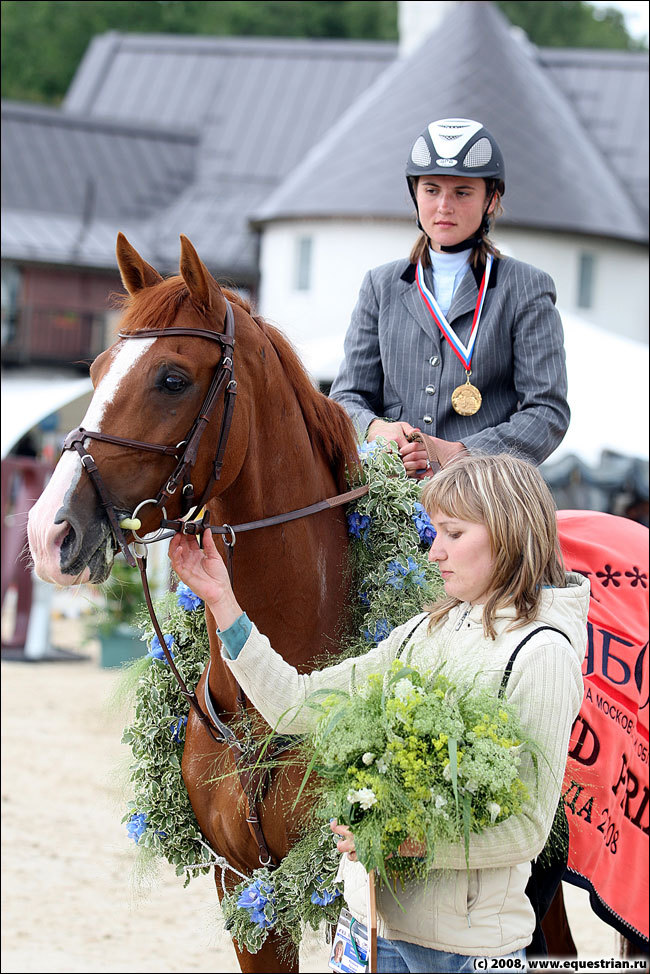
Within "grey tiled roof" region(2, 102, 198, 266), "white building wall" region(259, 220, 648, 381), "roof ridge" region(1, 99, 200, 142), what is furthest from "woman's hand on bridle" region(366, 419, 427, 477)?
"roof ridge" region(1, 99, 200, 142)

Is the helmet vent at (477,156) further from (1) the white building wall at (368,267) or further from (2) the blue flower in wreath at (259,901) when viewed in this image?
(1) the white building wall at (368,267)

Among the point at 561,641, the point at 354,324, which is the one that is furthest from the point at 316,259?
the point at 561,641

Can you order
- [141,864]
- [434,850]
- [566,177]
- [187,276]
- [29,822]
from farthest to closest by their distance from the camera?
[566,177], [29,822], [141,864], [187,276], [434,850]

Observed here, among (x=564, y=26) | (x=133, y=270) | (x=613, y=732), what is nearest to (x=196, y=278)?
(x=133, y=270)

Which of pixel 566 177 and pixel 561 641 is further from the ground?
pixel 566 177

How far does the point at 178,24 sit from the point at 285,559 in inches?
1815

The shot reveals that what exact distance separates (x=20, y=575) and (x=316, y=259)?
13280 mm

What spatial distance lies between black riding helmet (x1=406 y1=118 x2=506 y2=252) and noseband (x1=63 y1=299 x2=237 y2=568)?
95cm

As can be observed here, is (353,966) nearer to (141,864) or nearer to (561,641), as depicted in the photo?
(561,641)

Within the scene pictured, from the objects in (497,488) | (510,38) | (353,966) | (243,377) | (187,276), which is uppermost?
(510,38)

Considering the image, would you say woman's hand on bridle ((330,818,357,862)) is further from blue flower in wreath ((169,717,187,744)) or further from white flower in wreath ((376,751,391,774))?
blue flower in wreath ((169,717,187,744))

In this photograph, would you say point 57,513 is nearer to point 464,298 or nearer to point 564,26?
point 464,298

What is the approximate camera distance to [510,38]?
25.8m

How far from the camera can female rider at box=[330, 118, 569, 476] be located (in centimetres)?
333
